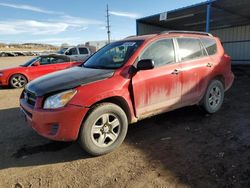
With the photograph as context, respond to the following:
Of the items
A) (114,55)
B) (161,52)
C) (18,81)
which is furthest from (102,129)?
(18,81)

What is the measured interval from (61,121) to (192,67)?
9.35ft

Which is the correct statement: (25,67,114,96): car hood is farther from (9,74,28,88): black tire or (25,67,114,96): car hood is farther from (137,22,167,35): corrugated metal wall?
(137,22,167,35): corrugated metal wall

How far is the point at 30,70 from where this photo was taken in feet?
34.5

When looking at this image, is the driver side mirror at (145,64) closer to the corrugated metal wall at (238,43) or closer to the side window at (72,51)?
the side window at (72,51)

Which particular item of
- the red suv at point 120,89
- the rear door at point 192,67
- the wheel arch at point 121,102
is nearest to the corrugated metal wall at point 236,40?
the rear door at point 192,67

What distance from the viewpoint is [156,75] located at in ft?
14.1

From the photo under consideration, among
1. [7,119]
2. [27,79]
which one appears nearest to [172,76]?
[7,119]

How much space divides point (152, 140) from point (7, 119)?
359 cm

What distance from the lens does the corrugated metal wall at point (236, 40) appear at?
1755cm

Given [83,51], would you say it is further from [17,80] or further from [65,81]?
[65,81]

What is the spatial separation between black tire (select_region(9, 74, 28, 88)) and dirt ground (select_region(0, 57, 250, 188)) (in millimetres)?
5568

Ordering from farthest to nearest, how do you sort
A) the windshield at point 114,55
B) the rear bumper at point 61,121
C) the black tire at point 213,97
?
the black tire at point 213,97
the windshield at point 114,55
the rear bumper at point 61,121

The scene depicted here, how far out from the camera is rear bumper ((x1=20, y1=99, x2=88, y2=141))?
134 inches

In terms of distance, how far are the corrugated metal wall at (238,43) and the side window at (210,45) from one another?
1378 centimetres
